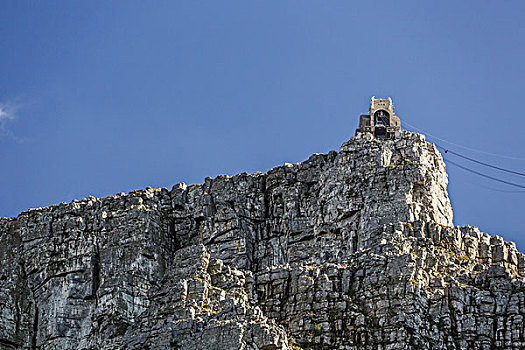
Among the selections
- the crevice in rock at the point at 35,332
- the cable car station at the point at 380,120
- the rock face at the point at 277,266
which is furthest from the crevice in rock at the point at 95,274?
the cable car station at the point at 380,120

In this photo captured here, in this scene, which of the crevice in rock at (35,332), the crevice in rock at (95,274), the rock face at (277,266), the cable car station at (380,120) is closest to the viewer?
the rock face at (277,266)

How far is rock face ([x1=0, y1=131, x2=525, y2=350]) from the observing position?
Result: 13262 centimetres

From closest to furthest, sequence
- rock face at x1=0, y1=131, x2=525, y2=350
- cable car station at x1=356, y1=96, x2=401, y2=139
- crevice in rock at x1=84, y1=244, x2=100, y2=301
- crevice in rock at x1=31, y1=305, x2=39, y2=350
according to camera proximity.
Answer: rock face at x1=0, y1=131, x2=525, y2=350 < crevice in rock at x1=84, y1=244, x2=100, y2=301 < crevice in rock at x1=31, y1=305, x2=39, y2=350 < cable car station at x1=356, y1=96, x2=401, y2=139

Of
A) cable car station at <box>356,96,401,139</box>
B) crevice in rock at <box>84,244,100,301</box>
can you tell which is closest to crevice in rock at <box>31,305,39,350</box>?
crevice in rock at <box>84,244,100,301</box>

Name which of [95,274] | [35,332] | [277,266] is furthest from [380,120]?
[35,332]

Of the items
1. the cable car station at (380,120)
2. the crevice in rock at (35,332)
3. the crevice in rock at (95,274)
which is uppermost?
the cable car station at (380,120)

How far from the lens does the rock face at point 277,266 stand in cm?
13262

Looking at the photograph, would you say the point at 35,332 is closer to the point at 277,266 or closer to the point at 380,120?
the point at 277,266

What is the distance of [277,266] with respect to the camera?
14338 cm

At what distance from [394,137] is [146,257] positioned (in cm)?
2425

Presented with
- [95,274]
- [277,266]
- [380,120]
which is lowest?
[277,266]

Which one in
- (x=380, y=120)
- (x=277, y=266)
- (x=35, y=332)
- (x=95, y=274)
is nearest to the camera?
(x=277, y=266)

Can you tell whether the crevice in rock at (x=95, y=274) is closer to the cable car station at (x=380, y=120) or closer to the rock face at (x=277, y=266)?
the rock face at (x=277, y=266)

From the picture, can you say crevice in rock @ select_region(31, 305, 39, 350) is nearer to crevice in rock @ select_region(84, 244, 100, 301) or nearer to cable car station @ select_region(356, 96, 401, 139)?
crevice in rock @ select_region(84, 244, 100, 301)
